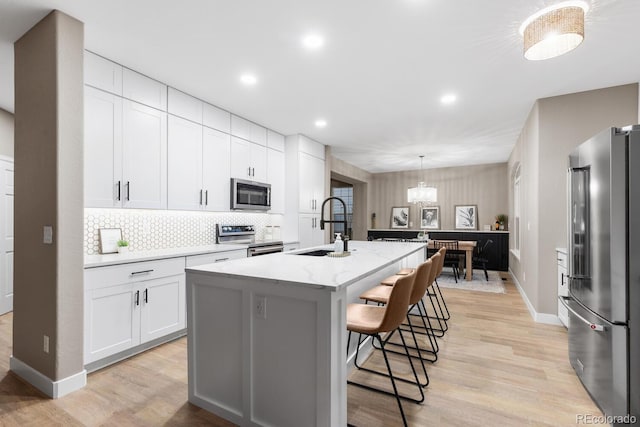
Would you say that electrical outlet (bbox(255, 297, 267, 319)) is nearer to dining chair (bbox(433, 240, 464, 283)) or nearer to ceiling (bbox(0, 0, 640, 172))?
ceiling (bbox(0, 0, 640, 172))

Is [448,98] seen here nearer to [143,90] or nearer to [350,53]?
[350,53]

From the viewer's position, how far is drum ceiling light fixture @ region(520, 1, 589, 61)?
1.92 meters

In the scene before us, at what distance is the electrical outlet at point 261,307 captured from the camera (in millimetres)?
1688

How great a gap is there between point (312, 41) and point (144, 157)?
1961mm

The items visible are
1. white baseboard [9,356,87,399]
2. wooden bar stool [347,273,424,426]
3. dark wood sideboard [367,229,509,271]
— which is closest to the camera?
wooden bar stool [347,273,424,426]

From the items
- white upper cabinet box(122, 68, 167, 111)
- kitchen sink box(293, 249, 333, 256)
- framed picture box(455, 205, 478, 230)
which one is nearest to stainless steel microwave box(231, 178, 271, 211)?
white upper cabinet box(122, 68, 167, 111)

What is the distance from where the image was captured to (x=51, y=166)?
7.16ft

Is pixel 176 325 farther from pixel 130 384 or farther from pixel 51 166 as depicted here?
pixel 51 166

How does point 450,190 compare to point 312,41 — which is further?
point 450,190

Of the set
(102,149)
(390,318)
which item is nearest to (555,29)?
(390,318)

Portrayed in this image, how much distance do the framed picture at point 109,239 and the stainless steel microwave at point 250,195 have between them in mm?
1420

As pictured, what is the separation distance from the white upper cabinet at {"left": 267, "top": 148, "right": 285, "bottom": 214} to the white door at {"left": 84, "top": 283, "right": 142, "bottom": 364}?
2.61 m

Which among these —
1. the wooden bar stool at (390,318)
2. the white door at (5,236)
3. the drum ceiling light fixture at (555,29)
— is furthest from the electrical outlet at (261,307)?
the white door at (5,236)

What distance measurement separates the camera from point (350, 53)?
2.74 m
